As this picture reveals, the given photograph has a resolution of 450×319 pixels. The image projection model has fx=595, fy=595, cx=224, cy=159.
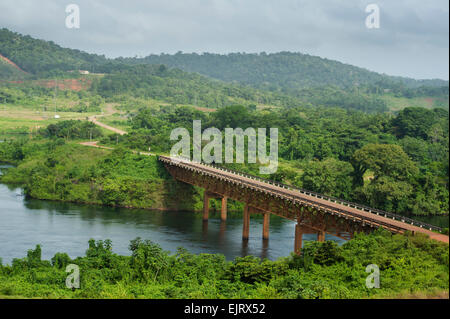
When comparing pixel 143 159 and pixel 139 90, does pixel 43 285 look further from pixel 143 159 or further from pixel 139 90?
pixel 139 90

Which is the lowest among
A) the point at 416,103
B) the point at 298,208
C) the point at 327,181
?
the point at 298,208

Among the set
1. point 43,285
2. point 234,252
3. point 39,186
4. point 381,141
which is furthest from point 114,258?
point 381,141

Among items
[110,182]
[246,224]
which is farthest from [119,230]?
[110,182]

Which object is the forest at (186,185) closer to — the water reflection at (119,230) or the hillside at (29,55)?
the hillside at (29,55)

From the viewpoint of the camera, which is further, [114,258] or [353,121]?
[353,121]

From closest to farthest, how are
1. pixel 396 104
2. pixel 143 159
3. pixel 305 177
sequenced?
pixel 305 177 → pixel 143 159 → pixel 396 104

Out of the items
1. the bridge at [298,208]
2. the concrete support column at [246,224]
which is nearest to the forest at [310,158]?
the bridge at [298,208]

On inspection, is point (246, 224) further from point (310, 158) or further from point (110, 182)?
point (310, 158)
